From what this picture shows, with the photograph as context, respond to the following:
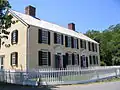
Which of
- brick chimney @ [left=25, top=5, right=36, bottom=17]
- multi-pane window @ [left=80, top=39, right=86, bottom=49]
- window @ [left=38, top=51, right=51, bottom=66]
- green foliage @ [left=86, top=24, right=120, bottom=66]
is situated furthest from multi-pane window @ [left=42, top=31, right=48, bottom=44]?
green foliage @ [left=86, top=24, right=120, bottom=66]

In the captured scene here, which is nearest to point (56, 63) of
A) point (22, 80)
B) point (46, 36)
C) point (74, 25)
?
point (46, 36)

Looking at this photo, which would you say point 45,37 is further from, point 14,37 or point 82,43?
point 82,43

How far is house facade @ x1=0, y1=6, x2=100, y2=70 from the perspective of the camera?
20391 mm

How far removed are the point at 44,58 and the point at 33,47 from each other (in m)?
1.94

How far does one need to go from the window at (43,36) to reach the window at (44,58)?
1.27m

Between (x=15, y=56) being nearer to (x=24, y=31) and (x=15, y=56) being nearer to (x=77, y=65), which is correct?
(x=24, y=31)

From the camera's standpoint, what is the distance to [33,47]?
20.7m

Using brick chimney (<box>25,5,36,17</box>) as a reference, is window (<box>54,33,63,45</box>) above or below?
below

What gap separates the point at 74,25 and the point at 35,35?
14741mm

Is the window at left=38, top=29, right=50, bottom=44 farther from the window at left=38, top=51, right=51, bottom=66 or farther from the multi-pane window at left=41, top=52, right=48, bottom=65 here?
the multi-pane window at left=41, top=52, right=48, bottom=65

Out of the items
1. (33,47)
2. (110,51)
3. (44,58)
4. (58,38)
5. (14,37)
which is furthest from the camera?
(110,51)

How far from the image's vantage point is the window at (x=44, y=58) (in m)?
21.1

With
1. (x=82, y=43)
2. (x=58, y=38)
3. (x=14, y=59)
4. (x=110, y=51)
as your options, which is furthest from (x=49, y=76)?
(x=110, y=51)

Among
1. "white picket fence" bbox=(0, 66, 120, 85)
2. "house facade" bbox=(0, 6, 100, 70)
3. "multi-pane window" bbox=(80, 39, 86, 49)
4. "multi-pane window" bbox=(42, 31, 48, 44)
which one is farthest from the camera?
"multi-pane window" bbox=(80, 39, 86, 49)
